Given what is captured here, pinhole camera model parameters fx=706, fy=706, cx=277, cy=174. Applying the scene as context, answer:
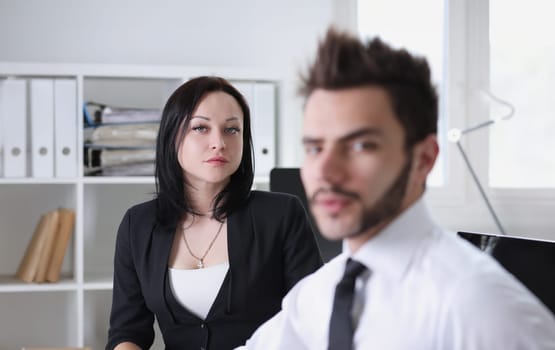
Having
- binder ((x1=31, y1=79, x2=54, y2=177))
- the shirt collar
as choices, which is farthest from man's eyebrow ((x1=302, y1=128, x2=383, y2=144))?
binder ((x1=31, y1=79, x2=54, y2=177))

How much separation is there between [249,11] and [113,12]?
0.59 metres

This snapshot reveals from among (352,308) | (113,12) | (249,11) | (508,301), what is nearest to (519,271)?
(352,308)

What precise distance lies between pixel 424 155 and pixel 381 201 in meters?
0.09

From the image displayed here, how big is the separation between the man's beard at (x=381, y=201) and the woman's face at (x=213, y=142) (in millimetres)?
937

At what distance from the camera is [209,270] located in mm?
1762

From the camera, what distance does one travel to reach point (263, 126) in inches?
110

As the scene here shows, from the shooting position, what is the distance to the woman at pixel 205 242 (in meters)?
1.73

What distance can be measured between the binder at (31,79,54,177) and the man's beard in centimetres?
203

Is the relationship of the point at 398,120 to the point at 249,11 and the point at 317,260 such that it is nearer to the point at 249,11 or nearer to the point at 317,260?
the point at 317,260

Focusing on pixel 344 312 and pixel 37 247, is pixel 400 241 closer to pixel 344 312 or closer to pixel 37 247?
pixel 344 312

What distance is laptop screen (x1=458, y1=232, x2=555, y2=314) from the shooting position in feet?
5.50

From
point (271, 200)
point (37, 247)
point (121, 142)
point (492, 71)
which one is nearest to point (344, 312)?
point (271, 200)

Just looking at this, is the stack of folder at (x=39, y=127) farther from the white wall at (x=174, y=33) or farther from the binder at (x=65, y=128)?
the white wall at (x=174, y=33)

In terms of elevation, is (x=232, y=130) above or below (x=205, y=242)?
above
